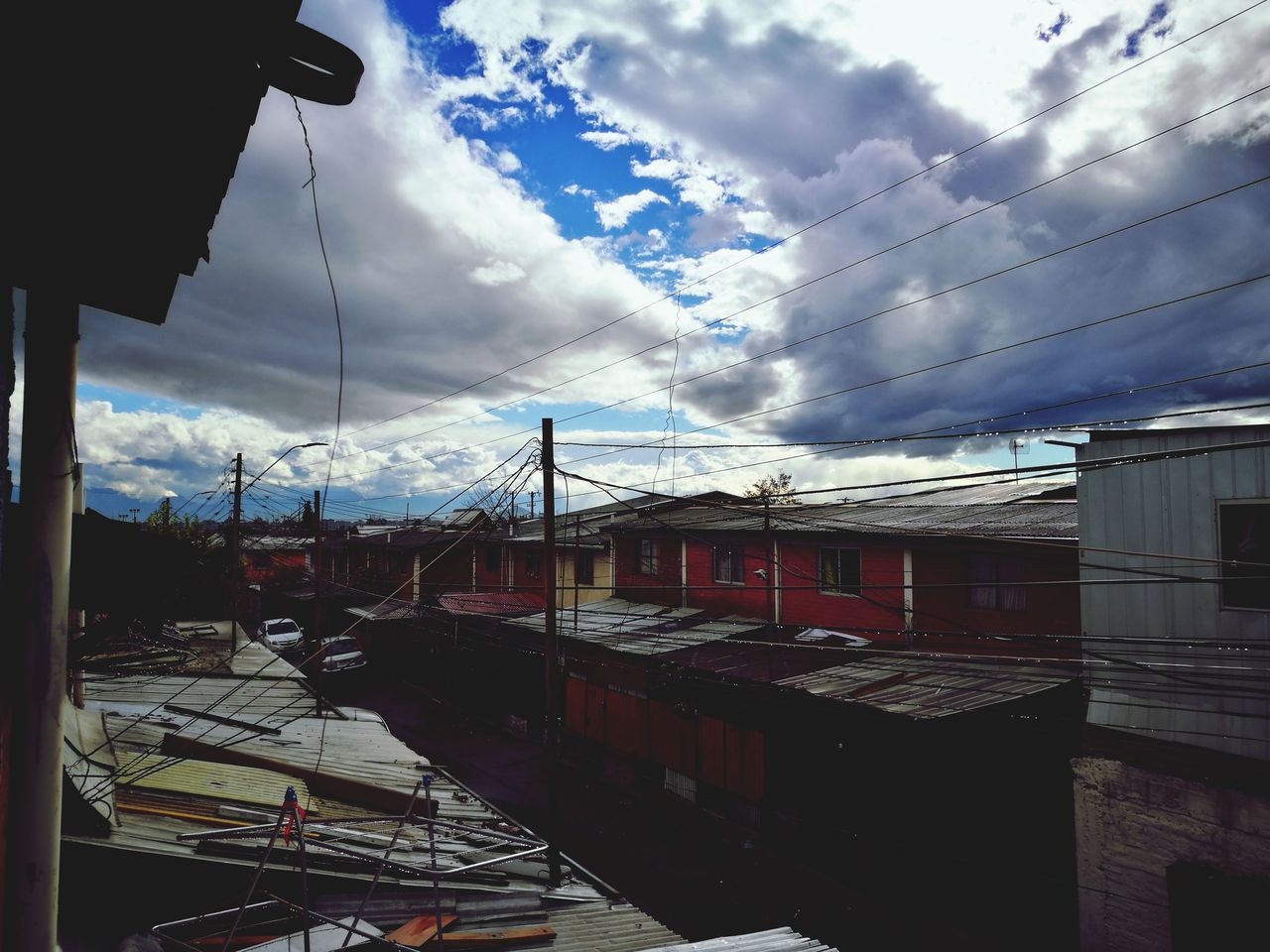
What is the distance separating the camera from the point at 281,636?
36469 mm

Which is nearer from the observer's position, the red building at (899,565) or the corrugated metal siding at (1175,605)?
the corrugated metal siding at (1175,605)

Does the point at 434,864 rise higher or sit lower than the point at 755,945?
higher

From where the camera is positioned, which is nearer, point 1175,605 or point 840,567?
point 1175,605

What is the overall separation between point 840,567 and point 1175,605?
9677mm

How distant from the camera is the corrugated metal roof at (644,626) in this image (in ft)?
63.1

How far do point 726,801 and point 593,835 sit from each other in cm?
382

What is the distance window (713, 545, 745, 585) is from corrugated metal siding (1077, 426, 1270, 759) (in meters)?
12.2

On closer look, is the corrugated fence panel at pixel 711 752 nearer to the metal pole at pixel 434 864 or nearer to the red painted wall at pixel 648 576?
the red painted wall at pixel 648 576

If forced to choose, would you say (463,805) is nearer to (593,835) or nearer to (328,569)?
(593,835)

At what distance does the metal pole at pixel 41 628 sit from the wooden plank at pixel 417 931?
392 cm

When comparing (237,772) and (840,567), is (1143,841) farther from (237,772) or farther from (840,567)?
(237,772)

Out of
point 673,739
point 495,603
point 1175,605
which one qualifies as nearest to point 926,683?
point 1175,605

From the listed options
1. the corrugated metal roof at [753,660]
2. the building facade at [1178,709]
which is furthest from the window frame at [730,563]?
the building facade at [1178,709]

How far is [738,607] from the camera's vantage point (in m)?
23.5
